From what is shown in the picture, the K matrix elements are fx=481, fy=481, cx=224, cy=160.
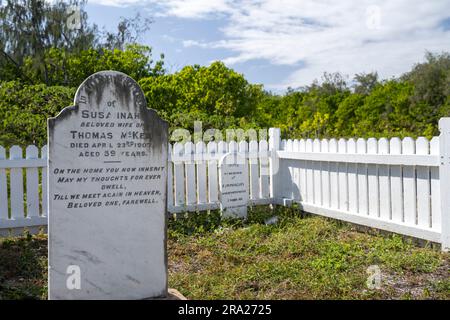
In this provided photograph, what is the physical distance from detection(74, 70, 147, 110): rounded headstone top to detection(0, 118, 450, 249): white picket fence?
330cm

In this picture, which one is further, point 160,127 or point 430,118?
point 430,118

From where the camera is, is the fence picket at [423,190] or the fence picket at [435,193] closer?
the fence picket at [435,193]

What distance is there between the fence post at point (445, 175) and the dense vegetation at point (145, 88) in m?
6.58

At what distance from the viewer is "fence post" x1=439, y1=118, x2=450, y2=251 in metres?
5.58

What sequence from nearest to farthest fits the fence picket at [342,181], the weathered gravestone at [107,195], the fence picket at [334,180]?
the weathered gravestone at [107,195]
the fence picket at [342,181]
the fence picket at [334,180]

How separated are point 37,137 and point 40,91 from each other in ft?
6.13

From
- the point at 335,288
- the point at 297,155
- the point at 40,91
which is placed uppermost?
the point at 40,91

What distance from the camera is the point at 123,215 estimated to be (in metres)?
4.14

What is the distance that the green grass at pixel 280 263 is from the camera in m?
4.57

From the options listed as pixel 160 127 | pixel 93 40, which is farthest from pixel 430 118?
pixel 160 127

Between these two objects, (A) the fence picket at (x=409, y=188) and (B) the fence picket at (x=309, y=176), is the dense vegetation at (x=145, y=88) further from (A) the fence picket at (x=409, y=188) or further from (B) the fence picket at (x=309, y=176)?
(A) the fence picket at (x=409, y=188)

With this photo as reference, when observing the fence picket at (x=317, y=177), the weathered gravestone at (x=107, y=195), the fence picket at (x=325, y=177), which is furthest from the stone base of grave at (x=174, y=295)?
the fence picket at (x=317, y=177)
